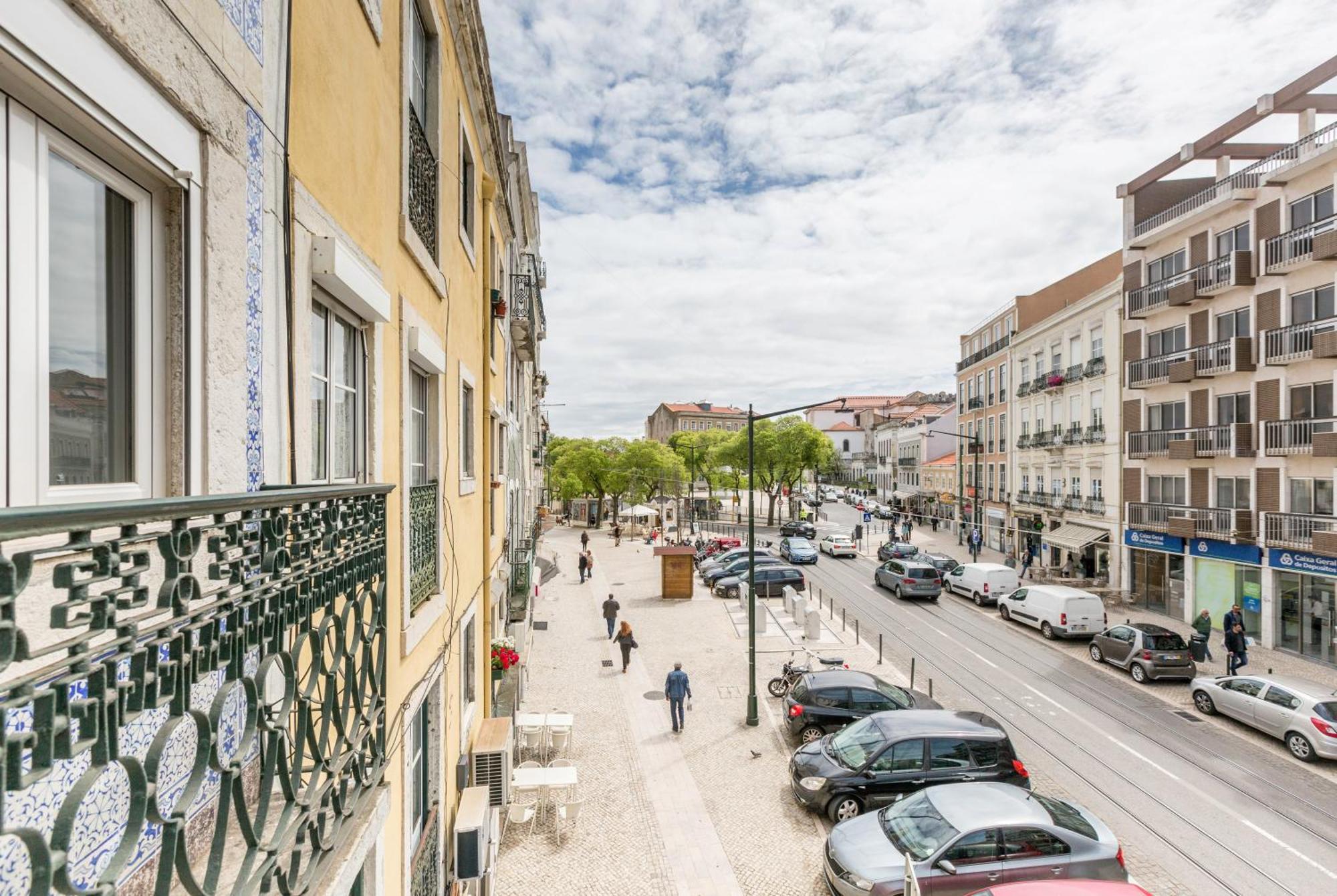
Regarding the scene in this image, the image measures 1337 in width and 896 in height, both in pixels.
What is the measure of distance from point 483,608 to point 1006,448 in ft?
124

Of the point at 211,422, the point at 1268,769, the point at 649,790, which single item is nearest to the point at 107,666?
the point at 211,422

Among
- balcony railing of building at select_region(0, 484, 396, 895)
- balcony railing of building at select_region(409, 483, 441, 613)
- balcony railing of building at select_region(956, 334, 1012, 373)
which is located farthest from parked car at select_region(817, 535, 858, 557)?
balcony railing of building at select_region(0, 484, 396, 895)

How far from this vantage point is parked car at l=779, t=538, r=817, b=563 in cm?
3612

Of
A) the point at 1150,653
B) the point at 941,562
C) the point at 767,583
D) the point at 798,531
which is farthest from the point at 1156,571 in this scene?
the point at 798,531

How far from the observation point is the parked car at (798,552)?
3612cm

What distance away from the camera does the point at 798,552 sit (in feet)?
119

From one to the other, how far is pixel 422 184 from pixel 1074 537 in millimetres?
32519

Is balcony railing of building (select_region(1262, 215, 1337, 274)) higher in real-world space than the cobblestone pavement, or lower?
higher

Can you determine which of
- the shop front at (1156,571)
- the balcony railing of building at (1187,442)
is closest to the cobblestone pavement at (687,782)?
the shop front at (1156,571)

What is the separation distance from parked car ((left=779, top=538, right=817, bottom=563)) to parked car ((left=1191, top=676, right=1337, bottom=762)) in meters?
21.4

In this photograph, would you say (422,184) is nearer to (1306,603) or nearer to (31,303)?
(31,303)

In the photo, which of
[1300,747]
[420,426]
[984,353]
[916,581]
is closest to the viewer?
[420,426]

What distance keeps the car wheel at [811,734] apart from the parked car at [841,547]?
2767 cm

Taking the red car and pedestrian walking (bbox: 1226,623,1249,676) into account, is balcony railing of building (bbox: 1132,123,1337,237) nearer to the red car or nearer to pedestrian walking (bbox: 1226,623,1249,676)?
pedestrian walking (bbox: 1226,623,1249,676)
